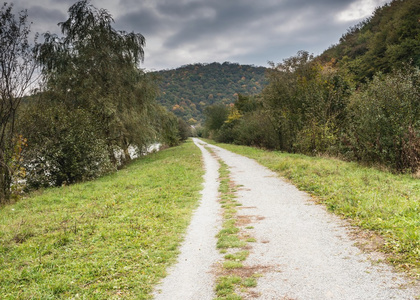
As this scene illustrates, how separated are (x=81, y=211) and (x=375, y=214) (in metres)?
9.01

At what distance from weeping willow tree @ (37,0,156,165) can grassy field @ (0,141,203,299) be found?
9.73 m

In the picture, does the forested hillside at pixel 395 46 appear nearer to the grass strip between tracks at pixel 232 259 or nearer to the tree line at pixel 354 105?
the tree line at pixel 354 105

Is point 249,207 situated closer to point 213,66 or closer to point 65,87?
point 65,87

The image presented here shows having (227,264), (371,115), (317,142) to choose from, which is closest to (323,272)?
(227,264)

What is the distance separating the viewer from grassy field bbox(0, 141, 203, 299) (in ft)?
14.9

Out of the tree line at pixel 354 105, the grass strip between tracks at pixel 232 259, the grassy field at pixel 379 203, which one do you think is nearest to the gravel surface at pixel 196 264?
the grass strip between tracks at pixel 232 259

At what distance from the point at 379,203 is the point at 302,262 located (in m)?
3.38

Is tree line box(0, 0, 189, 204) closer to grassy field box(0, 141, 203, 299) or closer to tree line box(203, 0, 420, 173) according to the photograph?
grassy field box(0, 141, 203, 299)

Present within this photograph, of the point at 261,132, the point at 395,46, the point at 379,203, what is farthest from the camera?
the point at 261,132

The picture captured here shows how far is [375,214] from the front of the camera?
6.16 metres

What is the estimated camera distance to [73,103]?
19844 mm

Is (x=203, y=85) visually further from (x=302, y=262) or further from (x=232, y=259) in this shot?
(x=302, y=262)

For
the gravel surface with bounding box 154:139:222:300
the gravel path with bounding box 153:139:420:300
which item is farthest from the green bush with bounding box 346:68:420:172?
the gravel surface with bounding box 154:139:222:300

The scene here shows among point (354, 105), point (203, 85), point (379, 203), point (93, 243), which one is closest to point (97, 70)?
point (93, 243)
